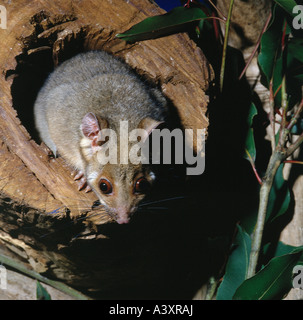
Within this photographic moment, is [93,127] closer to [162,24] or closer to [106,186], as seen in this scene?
Result: [106,186]

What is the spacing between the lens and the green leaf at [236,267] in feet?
9.50

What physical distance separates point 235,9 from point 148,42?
2.53 feet

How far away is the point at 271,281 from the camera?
255 cm

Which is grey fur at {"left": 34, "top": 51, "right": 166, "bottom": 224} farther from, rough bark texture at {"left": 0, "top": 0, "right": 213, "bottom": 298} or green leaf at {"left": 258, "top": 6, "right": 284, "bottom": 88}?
green leaf at {"left": 258, "top": 6, "right": 284, "bottom": 88}

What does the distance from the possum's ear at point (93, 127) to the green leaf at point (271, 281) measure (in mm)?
1514

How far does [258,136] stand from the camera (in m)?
3.23

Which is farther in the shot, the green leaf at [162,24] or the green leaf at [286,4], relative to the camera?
the green leaf at [162,24]

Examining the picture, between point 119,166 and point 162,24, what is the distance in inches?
43.8

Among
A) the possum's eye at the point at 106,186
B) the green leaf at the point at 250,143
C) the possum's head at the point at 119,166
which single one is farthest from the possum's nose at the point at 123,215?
the green leaf at the point at 250,143

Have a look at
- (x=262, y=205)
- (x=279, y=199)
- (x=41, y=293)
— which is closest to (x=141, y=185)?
(x=262, y=205)

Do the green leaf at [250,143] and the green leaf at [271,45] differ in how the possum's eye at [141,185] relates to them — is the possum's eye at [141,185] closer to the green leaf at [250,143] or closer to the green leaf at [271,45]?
the green leaf at [250,143]

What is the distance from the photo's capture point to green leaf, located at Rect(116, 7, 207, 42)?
2.61 metres
